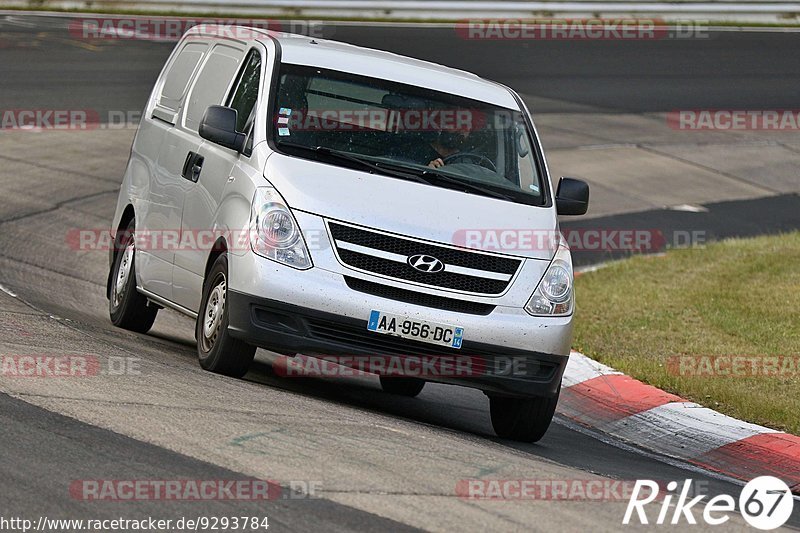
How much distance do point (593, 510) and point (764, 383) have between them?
4.20 m

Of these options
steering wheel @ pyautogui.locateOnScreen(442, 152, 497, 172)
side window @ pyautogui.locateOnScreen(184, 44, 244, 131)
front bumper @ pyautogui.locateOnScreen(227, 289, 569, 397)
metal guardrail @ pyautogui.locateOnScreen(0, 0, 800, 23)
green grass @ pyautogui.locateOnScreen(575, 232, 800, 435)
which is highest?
side window @ pyautogui.locateOnScreen(184, 44, 244, 131)

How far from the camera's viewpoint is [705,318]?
11.8 metres

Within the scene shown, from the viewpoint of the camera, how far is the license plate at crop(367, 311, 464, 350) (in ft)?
24.4

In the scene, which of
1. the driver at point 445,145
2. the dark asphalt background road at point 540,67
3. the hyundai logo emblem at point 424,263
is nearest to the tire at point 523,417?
the hyundai logo emblem at point 424,263

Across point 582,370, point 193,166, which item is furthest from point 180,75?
point 582,370

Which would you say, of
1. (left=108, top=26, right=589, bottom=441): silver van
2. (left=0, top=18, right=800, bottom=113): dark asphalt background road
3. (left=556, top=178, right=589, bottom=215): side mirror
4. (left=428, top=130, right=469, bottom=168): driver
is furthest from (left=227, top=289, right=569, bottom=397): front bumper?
(left=0, top=18, right=800, bottom=113): dark asphalt background road

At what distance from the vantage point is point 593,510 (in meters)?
5.98

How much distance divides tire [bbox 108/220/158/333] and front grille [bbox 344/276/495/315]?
2643 mm

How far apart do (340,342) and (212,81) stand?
259cm

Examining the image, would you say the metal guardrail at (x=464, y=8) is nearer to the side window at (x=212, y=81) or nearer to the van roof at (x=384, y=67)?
the side window at (x=212, y=81)

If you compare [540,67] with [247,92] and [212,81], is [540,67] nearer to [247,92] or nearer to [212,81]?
[212,81]

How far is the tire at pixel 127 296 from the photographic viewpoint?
9.73 m

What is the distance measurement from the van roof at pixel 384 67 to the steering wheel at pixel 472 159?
556 millimetres

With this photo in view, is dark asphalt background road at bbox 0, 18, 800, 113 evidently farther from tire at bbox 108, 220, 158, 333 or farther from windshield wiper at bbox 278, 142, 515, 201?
windshield wiper at bbox 278, 142, 515, 201
